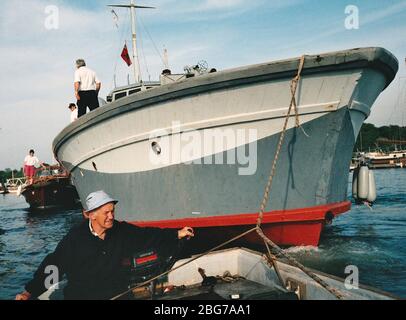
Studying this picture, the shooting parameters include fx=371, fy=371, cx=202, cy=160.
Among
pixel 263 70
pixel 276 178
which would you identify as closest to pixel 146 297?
pixel 276 178

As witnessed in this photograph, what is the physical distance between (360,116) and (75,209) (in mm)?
16884

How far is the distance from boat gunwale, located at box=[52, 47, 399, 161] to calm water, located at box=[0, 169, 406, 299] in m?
2.84

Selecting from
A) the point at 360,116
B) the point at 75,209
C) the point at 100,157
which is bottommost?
the point at 75,209

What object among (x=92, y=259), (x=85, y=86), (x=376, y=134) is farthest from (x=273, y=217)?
(x=376, y=134)

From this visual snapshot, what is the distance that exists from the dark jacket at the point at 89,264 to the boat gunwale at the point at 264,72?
2931mm

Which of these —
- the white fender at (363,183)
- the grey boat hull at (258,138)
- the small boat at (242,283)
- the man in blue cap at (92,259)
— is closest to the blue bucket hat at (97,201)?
the man in blue cap at (92,259)

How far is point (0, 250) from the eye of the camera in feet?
32.3

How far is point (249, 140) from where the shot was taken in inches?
231

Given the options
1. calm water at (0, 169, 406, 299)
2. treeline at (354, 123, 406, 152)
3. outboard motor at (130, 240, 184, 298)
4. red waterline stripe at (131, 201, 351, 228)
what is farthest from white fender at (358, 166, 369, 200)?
treeline at (354, 123, 406, 152)

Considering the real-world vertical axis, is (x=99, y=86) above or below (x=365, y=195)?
above

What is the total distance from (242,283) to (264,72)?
117 inches

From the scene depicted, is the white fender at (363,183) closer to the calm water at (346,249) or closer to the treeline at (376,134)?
the calm water at (346,249)

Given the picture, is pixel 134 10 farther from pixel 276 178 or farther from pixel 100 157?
pixel 276 178

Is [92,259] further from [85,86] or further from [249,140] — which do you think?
[85,86]
